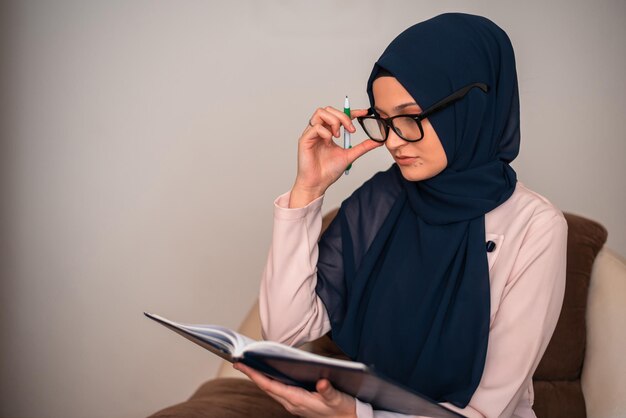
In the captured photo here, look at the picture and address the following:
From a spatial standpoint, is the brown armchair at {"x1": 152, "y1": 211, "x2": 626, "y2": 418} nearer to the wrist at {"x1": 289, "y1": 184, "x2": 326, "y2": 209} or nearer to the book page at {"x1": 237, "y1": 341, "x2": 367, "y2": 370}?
the wrist at {"x1": 289, "y1": 184, "x2": 326, "y2": 209}

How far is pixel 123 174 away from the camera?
2.78 metres

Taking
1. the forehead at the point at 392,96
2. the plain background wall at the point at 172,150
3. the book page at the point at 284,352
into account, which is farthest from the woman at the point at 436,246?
the plain background wall at the point at 172,150

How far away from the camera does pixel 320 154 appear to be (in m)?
1.77

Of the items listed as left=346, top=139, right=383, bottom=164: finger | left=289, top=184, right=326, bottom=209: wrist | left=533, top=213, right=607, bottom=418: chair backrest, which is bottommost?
left=533, top=213, right=607, bottom=418: chair backrest

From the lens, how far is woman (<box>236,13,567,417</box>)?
162 centimetres

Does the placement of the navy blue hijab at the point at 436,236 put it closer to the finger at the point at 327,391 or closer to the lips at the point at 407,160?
the lips at the point at 407,160

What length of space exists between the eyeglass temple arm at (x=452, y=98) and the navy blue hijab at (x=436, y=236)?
0.05ft

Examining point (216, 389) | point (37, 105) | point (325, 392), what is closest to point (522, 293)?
point (325, 392)

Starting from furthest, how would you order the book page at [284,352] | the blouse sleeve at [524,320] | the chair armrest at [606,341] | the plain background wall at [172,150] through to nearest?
1. the plain background wall at [172,150]
2. the chair armrest at [606,341]
3. the blouse sleeve at [524,320]
4. the book page at [284,352]

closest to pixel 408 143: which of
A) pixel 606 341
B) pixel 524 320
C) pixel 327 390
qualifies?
pixel 524 320

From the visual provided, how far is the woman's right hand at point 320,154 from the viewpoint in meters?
1.70

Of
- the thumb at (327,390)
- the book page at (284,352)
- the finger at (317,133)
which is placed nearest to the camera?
the book page at (284,352)

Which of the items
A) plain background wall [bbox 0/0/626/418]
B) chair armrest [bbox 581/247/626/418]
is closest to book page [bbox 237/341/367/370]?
chair armrest [bbox 581/247/626/418]

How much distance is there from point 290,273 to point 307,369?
442mm
